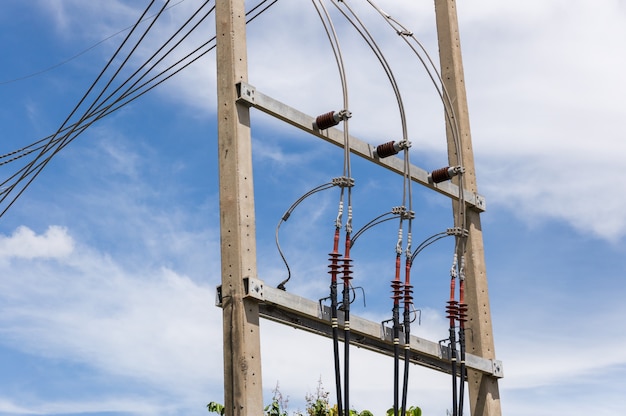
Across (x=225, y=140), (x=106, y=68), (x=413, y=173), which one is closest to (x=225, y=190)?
(x=225, y=140)

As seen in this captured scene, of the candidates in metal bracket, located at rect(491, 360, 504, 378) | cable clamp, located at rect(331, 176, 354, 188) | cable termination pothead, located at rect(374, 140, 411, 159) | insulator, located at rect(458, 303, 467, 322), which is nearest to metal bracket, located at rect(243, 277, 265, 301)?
cable clamp, located at rect(331, 176, 354, 188)

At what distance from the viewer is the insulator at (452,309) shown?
8.97m

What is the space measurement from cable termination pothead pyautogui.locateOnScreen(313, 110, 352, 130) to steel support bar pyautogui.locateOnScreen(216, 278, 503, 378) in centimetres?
136

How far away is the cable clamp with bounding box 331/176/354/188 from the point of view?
7.86 metres

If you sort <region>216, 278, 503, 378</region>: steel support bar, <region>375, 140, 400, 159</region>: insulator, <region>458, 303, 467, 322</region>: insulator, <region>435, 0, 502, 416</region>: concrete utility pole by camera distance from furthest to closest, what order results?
<region>435, 0, 502, 416</region>: concrete utility pole → <region>458, 303, 467, 322</region>: insulator → <region>375, 140, 400, 159</region>: insulator → <region>216, 278, 503, 378</region>: steel support bar

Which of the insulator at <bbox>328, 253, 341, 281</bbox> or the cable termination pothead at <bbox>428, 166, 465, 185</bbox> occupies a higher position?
the cable termination pothead at <bbox>428, 166, 465, 185</bbox>

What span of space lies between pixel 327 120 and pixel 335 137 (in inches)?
8.3

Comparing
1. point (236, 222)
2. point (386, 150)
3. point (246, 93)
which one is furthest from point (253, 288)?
point (386, 150)

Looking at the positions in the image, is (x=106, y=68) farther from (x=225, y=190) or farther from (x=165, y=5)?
(x=225, y=190)

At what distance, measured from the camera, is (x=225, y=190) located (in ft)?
24.2

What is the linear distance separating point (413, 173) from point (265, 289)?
2338mm

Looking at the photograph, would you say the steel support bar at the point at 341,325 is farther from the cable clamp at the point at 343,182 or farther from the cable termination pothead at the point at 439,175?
the cable termination pothead at the point at 439,175

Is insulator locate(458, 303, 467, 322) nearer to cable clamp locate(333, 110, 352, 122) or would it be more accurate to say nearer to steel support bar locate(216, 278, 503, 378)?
steel support bar locate(216, 278, 503, 378)

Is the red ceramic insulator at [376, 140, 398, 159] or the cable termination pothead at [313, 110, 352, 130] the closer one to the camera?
the cable termination pothead at [313, 110, 352, 130]
